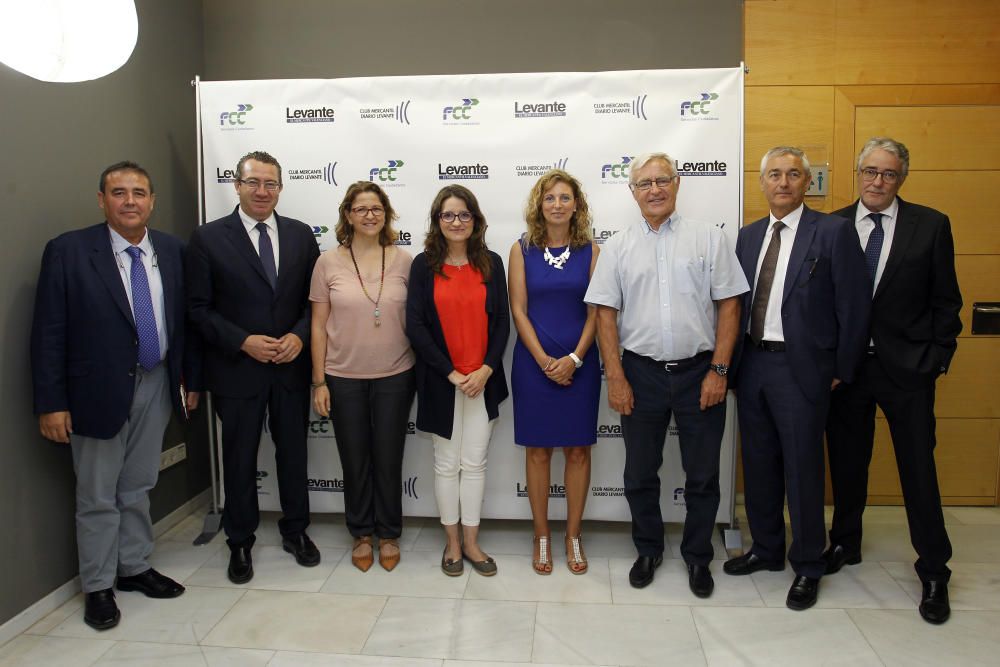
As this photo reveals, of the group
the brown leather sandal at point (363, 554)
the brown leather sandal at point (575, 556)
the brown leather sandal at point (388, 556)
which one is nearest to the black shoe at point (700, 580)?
the brown leather sandal at point (575, 556)

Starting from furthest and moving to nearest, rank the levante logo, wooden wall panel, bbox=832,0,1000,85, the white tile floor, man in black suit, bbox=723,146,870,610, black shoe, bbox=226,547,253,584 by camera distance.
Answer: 1. wooden wall panel, bbox=832,0,1000,85
2. the levante logo
3. black shoe, bbox=226,547,253,584
4. man in black suit, bbox=723,146,870,610
5. the white tile floor

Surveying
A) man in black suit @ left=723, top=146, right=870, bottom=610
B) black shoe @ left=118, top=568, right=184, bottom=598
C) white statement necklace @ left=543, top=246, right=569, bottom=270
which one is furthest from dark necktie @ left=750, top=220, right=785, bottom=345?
black shoe @ left=118, top=568, right=184, bottom=598

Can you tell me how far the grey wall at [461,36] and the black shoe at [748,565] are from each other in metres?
2.55

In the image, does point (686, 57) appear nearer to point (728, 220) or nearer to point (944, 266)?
point (728, 220)

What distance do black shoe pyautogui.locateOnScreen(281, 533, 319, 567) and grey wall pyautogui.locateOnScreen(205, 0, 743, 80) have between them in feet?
8.28

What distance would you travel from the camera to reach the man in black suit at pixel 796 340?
2.55 meters

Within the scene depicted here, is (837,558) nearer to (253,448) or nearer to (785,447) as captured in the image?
(785,447)

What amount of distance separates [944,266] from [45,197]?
3.54 metres

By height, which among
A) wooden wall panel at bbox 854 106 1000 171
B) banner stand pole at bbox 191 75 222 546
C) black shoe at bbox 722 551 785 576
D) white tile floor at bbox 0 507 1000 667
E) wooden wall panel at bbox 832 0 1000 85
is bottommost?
white tile floor at bbox 0 507 1000 667

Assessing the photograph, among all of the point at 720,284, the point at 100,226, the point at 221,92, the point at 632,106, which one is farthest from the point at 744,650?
the point at 221,92

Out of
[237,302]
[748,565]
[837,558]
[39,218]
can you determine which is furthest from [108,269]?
[837,558]

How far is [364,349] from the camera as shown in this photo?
9.39 ft

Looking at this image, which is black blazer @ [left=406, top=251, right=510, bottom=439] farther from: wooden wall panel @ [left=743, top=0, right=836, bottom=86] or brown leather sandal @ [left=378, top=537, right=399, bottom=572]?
wooden wall panel @ [left=743, top=0, right=836, bottom=86]

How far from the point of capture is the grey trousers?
2.58 metres
